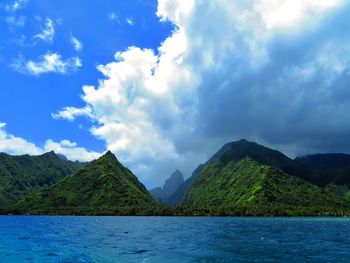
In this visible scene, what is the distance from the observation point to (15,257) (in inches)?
2480

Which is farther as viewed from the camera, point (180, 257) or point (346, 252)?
point (346, 252)

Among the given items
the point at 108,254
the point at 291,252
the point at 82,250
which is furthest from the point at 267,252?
the point at 82,250

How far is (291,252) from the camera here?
7019cm

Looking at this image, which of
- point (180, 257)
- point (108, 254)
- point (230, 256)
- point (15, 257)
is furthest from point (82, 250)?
point (230, 256)

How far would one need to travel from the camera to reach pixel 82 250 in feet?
245

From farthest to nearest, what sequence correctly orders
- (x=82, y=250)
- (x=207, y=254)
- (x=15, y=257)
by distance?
(x=82, y=250), (x=207, y=254), (x=15, y=257)

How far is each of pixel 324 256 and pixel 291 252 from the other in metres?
7.32

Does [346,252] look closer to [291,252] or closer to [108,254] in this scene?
[291,252]

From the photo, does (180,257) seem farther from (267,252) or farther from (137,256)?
(267,252)

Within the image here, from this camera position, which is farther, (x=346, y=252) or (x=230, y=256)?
(x=346, y=252)

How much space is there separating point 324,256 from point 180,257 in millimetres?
23916

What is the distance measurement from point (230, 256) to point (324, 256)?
1554 cm

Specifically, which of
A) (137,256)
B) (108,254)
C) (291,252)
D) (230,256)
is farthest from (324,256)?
(108,254)

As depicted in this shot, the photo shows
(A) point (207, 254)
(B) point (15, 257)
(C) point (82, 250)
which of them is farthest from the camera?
(C) point (82, 250)
